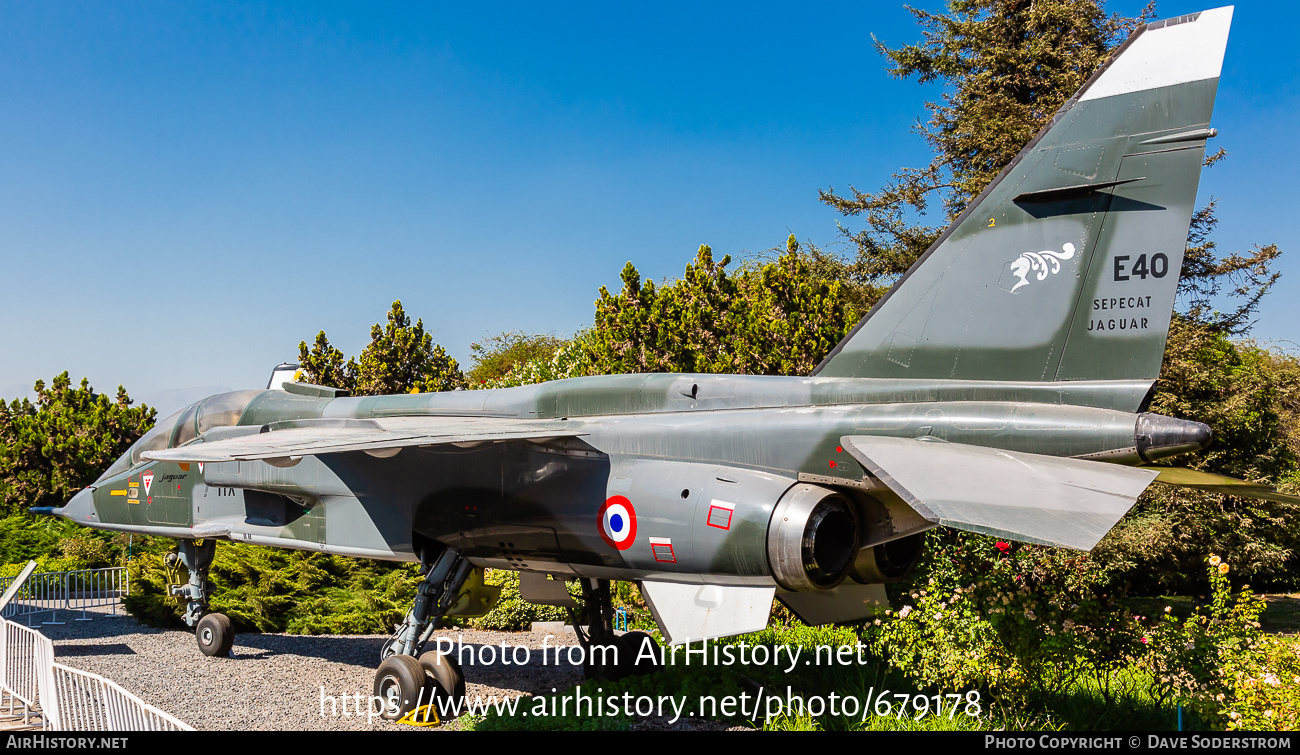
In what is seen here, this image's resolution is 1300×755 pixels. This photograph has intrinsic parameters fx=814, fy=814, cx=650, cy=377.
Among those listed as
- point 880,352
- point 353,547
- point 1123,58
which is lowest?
point 353,547

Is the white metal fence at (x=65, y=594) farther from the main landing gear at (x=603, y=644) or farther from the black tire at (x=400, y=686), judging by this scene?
the main landing gear at (x=603, y=644)

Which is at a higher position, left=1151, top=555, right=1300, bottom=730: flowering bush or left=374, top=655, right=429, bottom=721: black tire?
left=1151, top=555, right=1300, bottom=730: flowering bush

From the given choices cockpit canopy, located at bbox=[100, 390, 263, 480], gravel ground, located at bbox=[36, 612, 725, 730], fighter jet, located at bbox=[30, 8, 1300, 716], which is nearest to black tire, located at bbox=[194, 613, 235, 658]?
gravel ground, located at bbox=[36, 612, 725, 730]

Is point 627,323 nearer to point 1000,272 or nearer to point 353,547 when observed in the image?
point 353,547

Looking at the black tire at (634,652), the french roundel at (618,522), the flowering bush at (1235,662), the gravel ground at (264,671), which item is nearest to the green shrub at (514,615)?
the gravel ground at (264,671)

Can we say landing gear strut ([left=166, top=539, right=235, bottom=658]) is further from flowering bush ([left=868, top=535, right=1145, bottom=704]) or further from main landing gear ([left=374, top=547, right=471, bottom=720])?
flowering bush ([left=868, top=535, right=1145, bottom=704])

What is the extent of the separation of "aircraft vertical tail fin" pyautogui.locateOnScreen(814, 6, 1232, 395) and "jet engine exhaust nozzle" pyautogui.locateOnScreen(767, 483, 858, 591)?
123 cm

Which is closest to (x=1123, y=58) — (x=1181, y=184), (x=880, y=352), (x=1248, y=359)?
(x=1181, y=184)

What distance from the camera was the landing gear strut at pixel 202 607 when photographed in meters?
11.5

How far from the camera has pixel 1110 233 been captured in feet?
20.0

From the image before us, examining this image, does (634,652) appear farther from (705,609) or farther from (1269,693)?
(1269,693)

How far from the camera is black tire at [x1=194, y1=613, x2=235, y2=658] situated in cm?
1145

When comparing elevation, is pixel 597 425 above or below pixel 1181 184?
below
